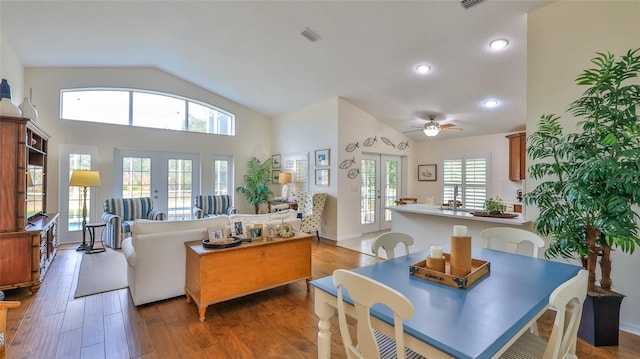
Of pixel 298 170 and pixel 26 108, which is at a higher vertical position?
pixel 26 108

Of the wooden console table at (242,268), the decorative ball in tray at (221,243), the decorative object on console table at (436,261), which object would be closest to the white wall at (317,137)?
the wooden console table at (242,268)

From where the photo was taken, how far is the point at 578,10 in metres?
2.64

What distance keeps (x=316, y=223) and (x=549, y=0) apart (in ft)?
14.9

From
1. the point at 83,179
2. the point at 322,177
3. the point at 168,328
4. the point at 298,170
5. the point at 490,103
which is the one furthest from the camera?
the point at 298,170

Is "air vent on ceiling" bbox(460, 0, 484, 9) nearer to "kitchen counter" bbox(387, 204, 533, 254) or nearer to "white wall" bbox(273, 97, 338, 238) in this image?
"kitchen counter" bbox(387, 204, 533, 254)

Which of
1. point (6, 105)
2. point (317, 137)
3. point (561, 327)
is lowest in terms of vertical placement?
point (561, 327)

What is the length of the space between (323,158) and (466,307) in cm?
499

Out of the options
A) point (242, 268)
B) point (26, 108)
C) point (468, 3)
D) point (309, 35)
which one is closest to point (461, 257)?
point (242, 268)

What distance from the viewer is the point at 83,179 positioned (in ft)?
15.1

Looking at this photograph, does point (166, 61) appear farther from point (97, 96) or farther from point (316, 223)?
point (316, 223)

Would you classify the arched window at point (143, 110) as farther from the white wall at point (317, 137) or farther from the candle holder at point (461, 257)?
the candle holder at point (461, 257)

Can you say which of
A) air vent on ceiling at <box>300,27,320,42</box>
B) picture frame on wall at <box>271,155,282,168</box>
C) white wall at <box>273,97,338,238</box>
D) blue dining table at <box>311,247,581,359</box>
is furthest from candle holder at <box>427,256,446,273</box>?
picture frame on wall at <box>271,155,282,168</box>

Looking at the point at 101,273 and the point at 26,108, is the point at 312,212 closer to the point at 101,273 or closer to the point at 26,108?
the point at 101,273

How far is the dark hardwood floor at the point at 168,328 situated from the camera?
2.08m
